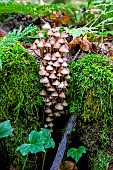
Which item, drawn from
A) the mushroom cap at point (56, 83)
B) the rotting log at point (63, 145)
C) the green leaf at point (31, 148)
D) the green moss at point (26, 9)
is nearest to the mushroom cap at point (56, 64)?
the mushroom cap at point (56, 83)

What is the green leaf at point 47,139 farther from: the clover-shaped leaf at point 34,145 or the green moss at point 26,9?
the green moss at point 26,9

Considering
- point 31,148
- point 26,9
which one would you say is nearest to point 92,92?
point 31,148

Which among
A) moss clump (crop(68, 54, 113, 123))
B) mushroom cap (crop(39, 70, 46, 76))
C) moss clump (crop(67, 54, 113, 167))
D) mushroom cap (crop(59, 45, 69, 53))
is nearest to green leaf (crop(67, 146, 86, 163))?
moss clump (crop(67, 54, 113, 167))

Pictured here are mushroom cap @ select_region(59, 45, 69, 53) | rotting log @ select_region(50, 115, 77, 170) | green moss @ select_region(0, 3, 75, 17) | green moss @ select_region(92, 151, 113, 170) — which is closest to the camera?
rotting log @ select_region(50, 115, 77, 170)

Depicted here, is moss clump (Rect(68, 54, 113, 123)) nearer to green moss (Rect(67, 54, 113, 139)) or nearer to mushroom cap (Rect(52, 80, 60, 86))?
green moss (Rect(67, 54, 113, 139))

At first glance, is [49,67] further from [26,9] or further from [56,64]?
[26,9]

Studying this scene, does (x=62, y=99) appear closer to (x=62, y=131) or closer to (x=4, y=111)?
(x=62, y=131)
